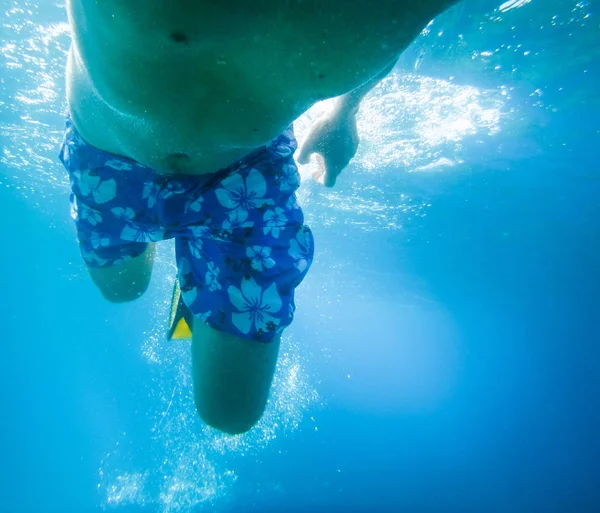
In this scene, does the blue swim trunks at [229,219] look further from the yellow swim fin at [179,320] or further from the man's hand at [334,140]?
the yellow swim fin at [179,320]

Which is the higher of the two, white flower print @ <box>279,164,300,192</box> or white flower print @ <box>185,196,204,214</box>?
white flower print @ <box>279,164,300,192</box>

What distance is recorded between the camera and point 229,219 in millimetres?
1714

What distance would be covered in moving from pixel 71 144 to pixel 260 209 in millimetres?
1059

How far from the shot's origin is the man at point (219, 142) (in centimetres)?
92

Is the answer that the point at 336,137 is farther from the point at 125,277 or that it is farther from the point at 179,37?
the point at 125,277

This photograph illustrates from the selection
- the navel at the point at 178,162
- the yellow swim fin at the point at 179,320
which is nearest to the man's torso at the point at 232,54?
the navel at the point at 178,162

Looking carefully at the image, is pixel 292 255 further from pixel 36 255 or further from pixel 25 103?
pixel 36 255

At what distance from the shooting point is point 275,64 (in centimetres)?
96

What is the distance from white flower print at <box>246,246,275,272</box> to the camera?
1.73 metres

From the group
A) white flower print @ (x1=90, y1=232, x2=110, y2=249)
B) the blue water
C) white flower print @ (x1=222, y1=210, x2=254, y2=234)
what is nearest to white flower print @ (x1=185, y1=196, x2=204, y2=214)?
white flower print @ (x1=222, y1=210, x2=254, y2=234)

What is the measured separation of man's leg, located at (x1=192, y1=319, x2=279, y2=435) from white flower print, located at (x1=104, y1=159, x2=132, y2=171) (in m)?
0.87

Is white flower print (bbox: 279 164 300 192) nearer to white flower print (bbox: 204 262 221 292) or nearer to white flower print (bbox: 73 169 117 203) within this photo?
white flower print (bbox: 204 262 221 292)

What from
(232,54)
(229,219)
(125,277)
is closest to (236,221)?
(229,219)

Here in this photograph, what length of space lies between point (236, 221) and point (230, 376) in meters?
0.79
